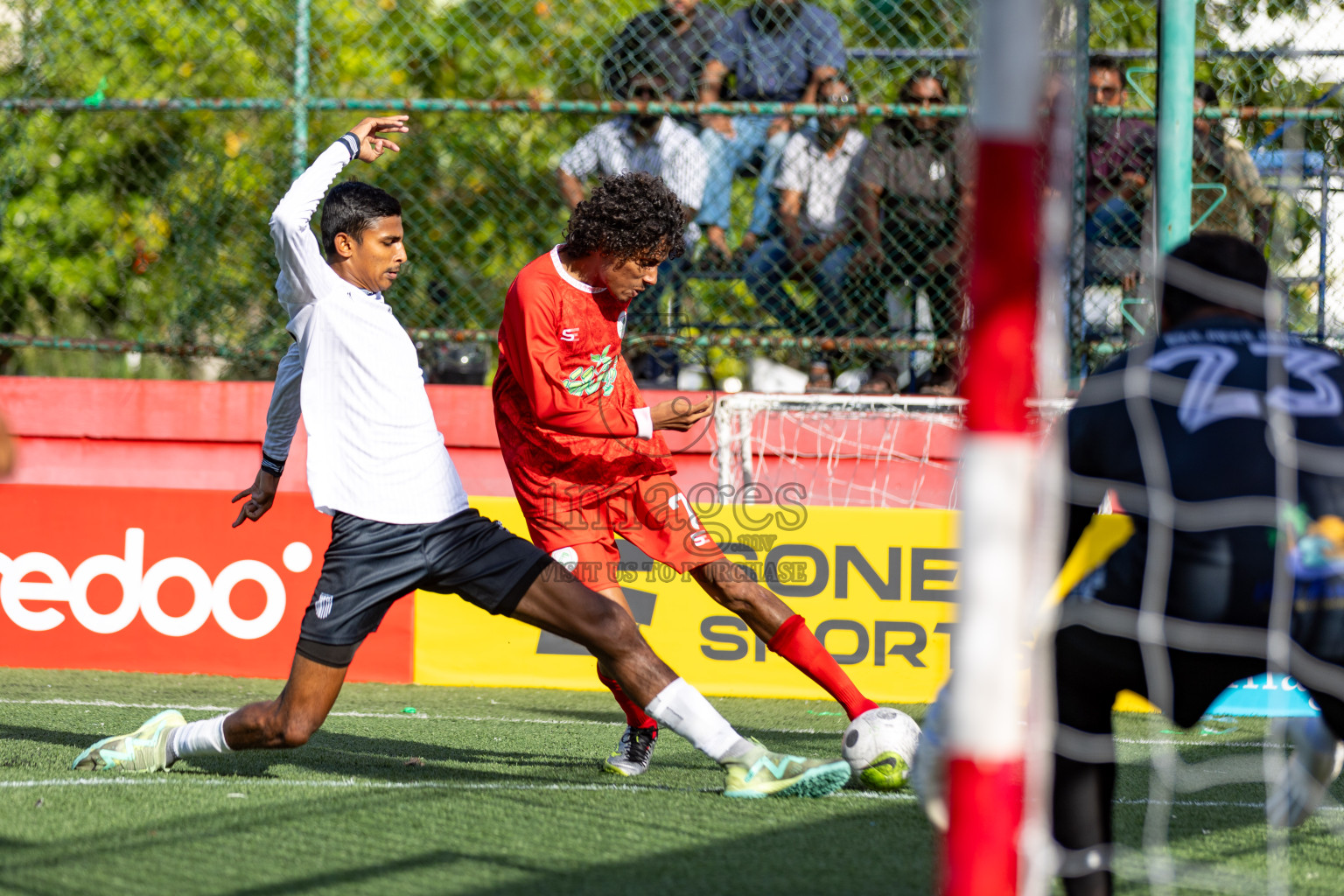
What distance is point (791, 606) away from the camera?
294 inches

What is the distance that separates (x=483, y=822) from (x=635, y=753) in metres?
1.03

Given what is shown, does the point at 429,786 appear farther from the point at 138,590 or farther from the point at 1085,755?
the point at 138,590

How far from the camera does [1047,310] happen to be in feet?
10.3

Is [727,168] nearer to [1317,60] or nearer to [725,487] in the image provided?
[725,487]

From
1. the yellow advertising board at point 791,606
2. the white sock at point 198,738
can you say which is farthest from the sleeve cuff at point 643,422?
the yellow advertising board at point 791,606

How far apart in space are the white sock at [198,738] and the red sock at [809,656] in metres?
1.94

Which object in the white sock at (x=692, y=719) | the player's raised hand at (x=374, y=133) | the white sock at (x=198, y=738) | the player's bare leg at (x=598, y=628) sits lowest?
the white sock at (x=198, y=738)

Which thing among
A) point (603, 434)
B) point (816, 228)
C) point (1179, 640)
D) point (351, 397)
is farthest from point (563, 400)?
point (816, 228)

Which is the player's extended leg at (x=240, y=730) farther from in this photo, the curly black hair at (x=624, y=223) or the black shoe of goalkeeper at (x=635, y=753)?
the curly black hair at (x=624, y=223)

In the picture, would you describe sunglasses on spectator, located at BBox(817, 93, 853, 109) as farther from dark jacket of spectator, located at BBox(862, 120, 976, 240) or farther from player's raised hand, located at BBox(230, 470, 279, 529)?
player's raised hand, located at BBox(230, 470, 279, 529)

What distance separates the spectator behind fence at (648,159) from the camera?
8.62 metres

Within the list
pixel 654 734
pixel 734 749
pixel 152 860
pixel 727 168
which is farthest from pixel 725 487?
pixel 152 860

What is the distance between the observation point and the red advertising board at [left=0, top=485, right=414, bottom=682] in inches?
299

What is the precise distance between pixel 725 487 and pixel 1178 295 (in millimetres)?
5363
